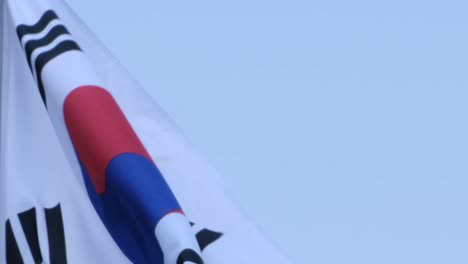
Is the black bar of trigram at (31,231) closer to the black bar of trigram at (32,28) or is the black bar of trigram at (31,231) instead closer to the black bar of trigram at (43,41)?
the black bar of trigram at (43,41)

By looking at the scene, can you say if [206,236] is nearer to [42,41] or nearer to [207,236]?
[207,236]

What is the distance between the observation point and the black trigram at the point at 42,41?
1083cm

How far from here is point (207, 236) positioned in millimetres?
10844

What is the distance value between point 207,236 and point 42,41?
146 centimetres

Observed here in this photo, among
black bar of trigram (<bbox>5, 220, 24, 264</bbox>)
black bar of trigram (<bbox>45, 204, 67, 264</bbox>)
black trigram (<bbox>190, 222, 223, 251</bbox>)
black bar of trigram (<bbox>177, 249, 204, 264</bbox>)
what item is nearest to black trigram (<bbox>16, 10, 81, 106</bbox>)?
black bar of trigram (<bbox>45, 204, 67, 264</bbox>)

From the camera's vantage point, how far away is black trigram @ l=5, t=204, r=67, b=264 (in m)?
10.5

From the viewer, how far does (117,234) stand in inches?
416

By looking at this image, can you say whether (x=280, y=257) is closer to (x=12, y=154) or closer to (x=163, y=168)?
(x=163, y=168)

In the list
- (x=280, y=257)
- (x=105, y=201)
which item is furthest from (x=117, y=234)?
(x=280, y=257)

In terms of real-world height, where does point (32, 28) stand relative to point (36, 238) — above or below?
above

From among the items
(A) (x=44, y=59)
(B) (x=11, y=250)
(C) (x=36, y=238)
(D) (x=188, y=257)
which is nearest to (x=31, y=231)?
Answer: (C) (x=36, y=238)

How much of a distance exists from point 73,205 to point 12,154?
1.56 ft

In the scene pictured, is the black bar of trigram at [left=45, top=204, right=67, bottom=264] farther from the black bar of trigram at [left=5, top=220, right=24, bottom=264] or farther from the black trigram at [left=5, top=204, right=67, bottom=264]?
the black bar of trigram at [left=5, top=220, right=24, bottom=264]

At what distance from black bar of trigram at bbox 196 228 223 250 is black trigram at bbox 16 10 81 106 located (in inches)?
45.2
